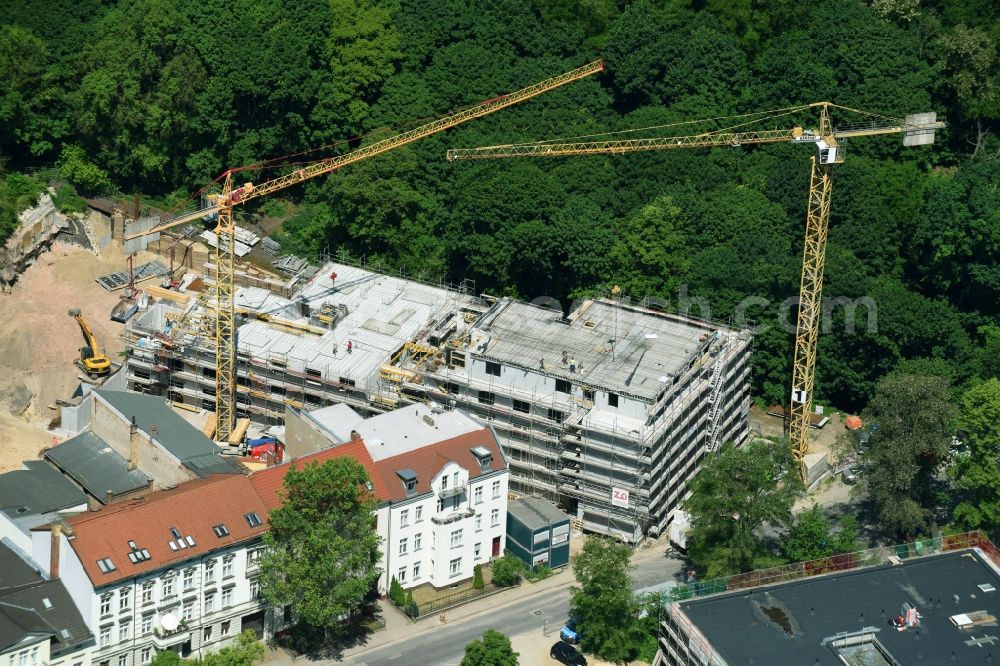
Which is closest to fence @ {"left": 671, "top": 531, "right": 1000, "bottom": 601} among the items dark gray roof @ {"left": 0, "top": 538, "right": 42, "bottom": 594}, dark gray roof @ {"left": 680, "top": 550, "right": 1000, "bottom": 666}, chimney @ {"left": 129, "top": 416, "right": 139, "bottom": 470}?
dark gray roof @ {"left": 680, "top": 550, "right": 1000, "bottom": 666}

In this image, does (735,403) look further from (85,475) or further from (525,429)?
(85,475)

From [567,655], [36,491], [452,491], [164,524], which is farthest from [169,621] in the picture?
[567,655]

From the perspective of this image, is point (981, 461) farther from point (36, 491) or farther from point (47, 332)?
point (47, 332)

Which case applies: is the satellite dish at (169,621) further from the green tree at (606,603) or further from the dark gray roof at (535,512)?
the dark gray roof at (535,512)

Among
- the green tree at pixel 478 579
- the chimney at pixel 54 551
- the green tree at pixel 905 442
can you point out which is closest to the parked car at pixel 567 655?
the green tree at pixel 478 579

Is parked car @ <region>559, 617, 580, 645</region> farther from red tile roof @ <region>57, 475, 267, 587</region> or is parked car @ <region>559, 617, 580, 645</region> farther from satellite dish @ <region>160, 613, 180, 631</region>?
satellite dish @ <region>160, 613, 180, 631</region>

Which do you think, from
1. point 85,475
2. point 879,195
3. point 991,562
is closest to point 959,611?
point 991,562
